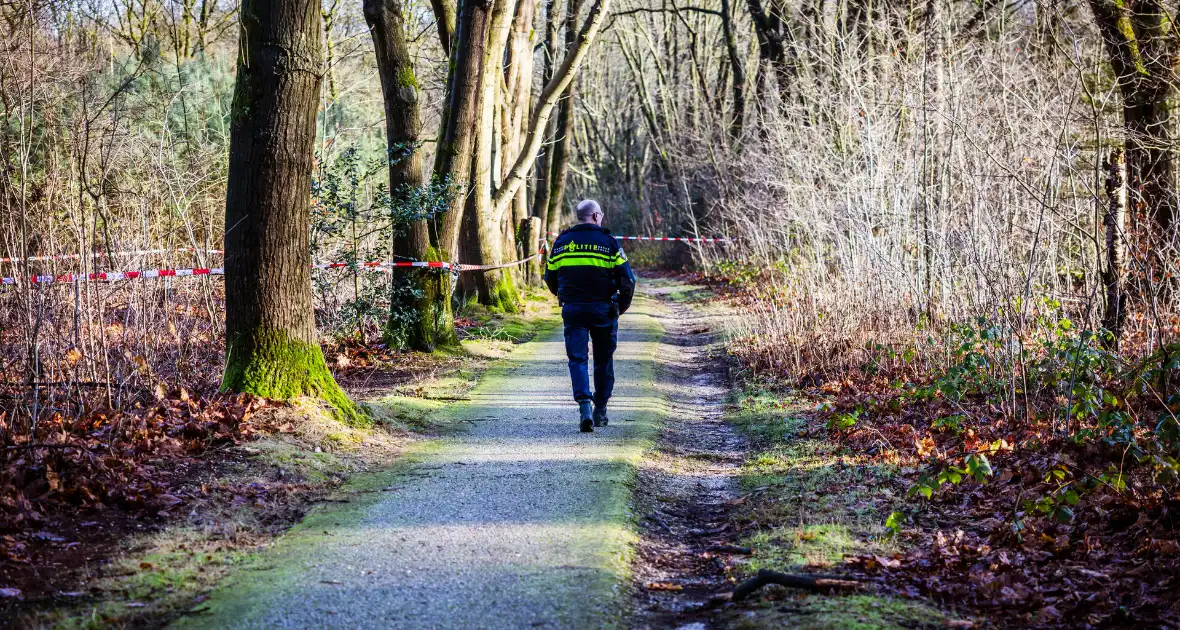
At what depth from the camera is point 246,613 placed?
476 cm

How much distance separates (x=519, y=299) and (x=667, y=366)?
691 centimetres

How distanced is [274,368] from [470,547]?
347 cm

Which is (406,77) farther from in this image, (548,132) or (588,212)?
(548,132)

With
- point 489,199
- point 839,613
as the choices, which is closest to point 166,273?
point 839,613

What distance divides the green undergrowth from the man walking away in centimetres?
164

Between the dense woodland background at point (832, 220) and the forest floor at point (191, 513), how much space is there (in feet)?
2.82

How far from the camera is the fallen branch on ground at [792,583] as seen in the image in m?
5.18

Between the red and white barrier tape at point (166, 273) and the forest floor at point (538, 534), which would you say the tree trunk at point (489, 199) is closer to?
the red and white barrier tape at point (166, 273)

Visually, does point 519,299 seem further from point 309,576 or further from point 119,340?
point 309,576

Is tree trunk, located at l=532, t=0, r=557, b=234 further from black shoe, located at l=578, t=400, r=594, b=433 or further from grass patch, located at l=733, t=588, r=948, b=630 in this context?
grass patch, located at l=733, t=588, r=948, b=630

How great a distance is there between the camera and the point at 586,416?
9484mm

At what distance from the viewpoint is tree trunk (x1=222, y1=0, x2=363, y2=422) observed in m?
8.45

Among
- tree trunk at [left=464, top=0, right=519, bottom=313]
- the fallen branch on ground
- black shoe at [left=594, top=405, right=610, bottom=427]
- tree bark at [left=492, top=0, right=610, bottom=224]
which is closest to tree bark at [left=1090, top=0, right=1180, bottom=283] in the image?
black shoe at [left=594, top=405, right=610, bottom=427]

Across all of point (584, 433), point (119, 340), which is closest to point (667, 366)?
point (584, 433)
